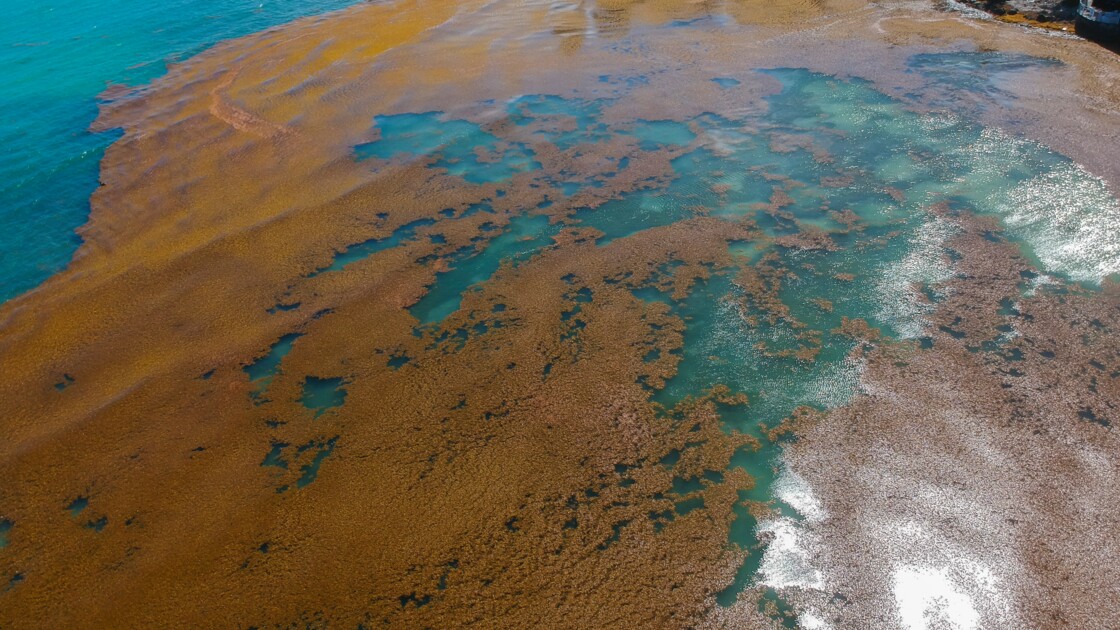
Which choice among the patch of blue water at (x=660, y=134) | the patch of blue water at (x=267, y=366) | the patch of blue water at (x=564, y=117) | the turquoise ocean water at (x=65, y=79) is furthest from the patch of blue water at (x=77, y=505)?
the patch of blue water at (x=660, y=134)

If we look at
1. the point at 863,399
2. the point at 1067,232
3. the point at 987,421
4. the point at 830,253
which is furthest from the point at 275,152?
the point at 1067,232

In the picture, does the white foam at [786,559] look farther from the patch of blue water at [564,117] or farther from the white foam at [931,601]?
the patch of blue water at [564,117]

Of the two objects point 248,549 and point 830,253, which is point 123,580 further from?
point 830,253

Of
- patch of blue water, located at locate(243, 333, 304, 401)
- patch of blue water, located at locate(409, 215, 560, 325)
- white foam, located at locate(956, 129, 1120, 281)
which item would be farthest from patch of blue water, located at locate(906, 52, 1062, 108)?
patch of blue water, located at locate(243, 333, 304, 401)

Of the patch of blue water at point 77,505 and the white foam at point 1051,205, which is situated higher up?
the white foam at point 1051,205

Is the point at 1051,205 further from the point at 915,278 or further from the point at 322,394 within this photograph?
the point at 322,394

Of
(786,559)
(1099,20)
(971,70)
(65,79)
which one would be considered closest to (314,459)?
(786,559)

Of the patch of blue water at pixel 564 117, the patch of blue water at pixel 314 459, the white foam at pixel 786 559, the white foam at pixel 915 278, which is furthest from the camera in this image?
the patch of blue water at pixel 564 117

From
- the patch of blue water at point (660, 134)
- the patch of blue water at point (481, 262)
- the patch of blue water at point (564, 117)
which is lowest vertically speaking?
the patch of blue water at point (481, 262)

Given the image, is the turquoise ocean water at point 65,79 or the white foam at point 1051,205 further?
the turquoise ocean water at point 65,79
